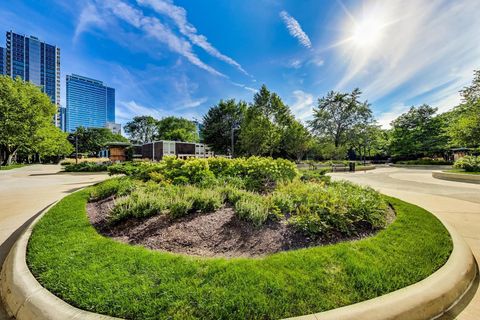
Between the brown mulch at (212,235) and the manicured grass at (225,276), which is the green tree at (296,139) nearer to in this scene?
the brown mulch at (212,235)

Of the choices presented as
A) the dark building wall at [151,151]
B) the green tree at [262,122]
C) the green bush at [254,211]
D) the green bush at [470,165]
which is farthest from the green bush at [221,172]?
the dark building wall at [151,151]

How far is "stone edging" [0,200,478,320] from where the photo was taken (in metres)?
1.83

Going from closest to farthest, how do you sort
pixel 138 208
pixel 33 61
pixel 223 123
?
pixel 138 208 → pixel 223 123 → pixel 33 61

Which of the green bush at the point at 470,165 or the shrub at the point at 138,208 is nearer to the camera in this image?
the shrub at the point at 138,208

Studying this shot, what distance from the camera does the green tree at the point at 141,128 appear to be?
206 ft

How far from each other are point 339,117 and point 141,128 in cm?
5647

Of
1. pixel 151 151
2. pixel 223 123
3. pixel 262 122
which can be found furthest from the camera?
pixel 151 151

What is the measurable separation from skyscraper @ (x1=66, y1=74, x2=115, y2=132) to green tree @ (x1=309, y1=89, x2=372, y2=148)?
151566mm

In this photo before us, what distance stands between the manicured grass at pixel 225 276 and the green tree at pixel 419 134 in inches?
1538

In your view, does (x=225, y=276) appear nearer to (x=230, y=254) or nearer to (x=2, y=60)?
(x=230, y=254)

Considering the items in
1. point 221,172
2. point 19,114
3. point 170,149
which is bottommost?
point 221,172

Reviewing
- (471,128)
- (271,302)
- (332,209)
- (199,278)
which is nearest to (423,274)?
(332,209)

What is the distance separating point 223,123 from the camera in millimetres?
34719

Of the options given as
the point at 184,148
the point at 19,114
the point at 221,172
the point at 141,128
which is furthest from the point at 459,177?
the point at 141,128
